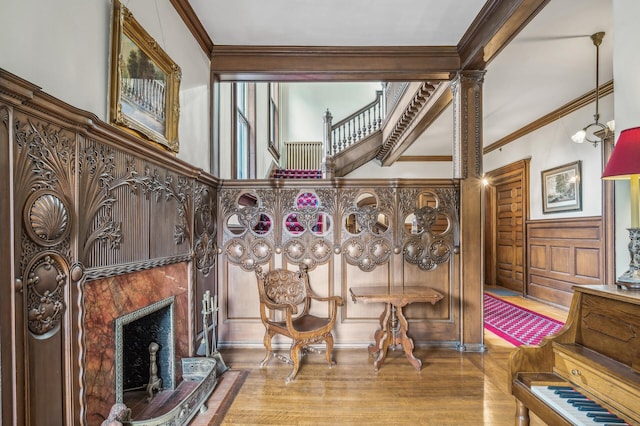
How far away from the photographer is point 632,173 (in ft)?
4.42

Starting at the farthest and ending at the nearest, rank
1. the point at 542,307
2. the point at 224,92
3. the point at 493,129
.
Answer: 1. the point at 493,129
2. the point at 542,307
3. the point at 224,92

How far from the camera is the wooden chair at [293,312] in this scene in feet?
8.96

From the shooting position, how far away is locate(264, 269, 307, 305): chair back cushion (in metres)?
3.09

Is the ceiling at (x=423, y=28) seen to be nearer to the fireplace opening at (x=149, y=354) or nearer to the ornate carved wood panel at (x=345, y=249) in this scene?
the ornate carved wood panel at (x=345, y=249)

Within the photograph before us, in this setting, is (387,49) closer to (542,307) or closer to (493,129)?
(493,129)

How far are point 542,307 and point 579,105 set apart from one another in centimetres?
297

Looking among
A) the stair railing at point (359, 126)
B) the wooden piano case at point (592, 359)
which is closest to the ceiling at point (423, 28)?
the wooden piano case at point (592, 359)

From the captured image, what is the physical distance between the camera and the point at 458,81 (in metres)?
3.40

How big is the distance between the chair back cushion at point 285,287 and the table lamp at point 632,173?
2284 mm

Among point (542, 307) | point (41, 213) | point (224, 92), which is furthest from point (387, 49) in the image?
point (542, 307)

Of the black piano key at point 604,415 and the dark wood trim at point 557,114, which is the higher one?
the dark wood trim at point 557,114

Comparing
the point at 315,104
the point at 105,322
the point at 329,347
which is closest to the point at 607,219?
the point at 329,347

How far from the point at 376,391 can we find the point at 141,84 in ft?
8.78

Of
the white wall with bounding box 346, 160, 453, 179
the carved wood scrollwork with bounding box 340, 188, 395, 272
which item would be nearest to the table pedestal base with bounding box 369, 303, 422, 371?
the carved wood scrollwork with bounding box 340, 188, 395, 272
